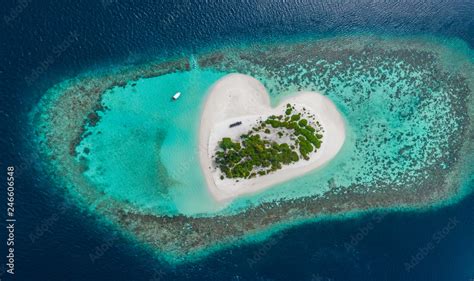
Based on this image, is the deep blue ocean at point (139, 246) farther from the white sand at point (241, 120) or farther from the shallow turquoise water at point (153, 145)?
the white sand at point (241, 120)

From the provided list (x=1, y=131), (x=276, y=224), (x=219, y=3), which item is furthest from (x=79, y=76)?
(x=276, y=224)

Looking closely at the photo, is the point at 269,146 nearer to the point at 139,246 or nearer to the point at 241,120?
the point at 241,120

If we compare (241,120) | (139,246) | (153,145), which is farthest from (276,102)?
(139,246)

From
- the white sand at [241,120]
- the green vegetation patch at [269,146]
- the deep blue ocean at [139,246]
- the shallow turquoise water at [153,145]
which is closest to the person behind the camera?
the deep blue ocean at [139,246]

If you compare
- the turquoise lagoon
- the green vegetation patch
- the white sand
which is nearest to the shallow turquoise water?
the turquoise lagoon

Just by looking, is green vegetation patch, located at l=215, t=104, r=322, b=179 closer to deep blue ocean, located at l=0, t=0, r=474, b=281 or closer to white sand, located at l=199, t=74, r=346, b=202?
white sand, located at l=199, t=74, r=346, b=202

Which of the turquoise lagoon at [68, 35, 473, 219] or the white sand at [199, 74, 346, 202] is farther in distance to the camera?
the white sand at [199, 74, 346, 202]

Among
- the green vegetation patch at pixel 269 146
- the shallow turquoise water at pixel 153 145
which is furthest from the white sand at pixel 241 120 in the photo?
the shallow turquoise water at pixel 153 145

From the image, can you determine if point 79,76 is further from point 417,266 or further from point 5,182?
point 417,266
